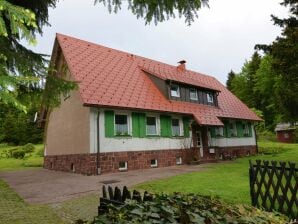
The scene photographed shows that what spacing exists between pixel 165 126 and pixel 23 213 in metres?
13.3

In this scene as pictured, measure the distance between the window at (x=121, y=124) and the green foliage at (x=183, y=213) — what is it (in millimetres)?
13386

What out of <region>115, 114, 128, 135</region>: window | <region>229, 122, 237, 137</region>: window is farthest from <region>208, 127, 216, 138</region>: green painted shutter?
<region>115, 114, 128, 135</region>: window

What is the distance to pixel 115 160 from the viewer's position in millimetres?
17391

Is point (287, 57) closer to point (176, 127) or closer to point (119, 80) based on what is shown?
point (176, 127)

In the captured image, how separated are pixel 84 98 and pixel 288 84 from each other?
422 inches

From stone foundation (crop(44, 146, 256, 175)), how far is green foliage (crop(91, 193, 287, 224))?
487 inches

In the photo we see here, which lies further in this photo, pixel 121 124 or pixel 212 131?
pixel 212 131

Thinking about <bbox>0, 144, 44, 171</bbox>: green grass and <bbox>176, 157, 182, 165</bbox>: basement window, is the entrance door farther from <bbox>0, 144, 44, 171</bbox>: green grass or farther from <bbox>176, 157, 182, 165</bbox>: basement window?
<bbox>0, 144, 44, 171</bbox>: green grass

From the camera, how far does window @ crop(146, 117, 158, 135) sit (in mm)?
19812

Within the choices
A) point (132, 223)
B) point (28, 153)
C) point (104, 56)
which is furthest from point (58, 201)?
point (28, 153)

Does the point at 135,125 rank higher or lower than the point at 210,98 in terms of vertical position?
lower

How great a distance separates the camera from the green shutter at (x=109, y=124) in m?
17.4

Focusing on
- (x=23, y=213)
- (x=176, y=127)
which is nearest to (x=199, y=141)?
(x=176, y=127)

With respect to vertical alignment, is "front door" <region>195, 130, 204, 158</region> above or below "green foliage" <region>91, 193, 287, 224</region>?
above
